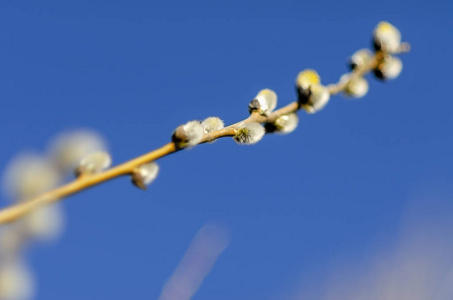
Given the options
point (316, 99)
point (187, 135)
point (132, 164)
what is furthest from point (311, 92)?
point (132, 164)

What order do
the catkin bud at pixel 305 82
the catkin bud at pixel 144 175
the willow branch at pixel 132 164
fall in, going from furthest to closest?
the catkin bud at pixel 305 82
the catkin bud at pixel 144 175
the willow branch at pixel 132 164

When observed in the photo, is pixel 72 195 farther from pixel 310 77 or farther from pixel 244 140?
pixel 310 77

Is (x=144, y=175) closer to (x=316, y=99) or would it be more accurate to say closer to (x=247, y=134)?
(x=247, y=134)

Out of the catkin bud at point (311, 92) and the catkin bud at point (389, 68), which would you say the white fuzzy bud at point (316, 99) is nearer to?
the catkin bud at point (311, 92)

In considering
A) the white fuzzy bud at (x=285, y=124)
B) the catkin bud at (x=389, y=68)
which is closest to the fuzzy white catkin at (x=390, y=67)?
the catkin bud at (x=389, y=68)

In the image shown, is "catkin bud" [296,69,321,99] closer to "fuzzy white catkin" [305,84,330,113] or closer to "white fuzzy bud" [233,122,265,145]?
"fuzzy white catkin" [305,84,330,113]

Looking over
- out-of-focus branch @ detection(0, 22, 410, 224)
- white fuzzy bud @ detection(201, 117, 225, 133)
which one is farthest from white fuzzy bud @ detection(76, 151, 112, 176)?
white fuzzy bud @ detection(201, 117, 225, 133)
